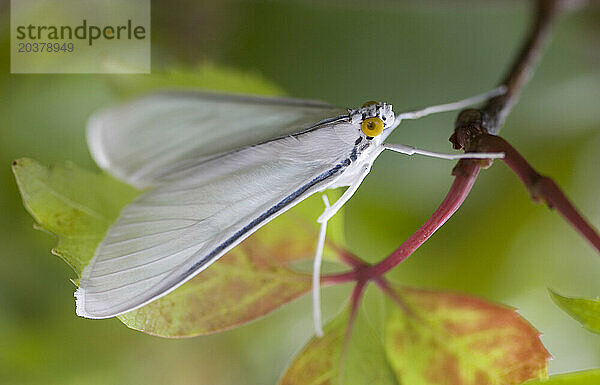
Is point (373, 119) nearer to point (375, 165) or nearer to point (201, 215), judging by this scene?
point (201, 215)

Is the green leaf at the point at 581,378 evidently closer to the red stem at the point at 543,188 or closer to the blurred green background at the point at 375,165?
the red stem at the point at 543,188

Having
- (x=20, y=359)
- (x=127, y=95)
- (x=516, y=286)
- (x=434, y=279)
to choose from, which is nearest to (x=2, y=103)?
(x=127, y=95)

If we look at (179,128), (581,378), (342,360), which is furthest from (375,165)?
(581,378)

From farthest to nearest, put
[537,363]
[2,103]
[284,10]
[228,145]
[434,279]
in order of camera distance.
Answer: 1. [284,10]
2. [434,279]
3. [2,103]
4. [228,145]
5. [537,363]

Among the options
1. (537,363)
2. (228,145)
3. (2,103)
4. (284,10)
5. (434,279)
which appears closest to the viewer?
(537,363)

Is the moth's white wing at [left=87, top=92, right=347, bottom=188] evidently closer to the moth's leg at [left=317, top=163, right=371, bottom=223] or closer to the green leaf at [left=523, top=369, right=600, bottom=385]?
the moth's leg at [left=317, top=163, right=371, bottom=223]

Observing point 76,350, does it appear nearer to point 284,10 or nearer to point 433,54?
point 284,10

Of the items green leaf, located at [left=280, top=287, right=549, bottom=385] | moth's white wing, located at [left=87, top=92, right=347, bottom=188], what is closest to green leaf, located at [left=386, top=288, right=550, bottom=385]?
green leaf, located at [left=280, top=287, right=549, bottom=385]

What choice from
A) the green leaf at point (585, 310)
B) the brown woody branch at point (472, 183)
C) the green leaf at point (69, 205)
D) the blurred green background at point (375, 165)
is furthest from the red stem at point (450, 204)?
the blurred green background at point (375, 165)
